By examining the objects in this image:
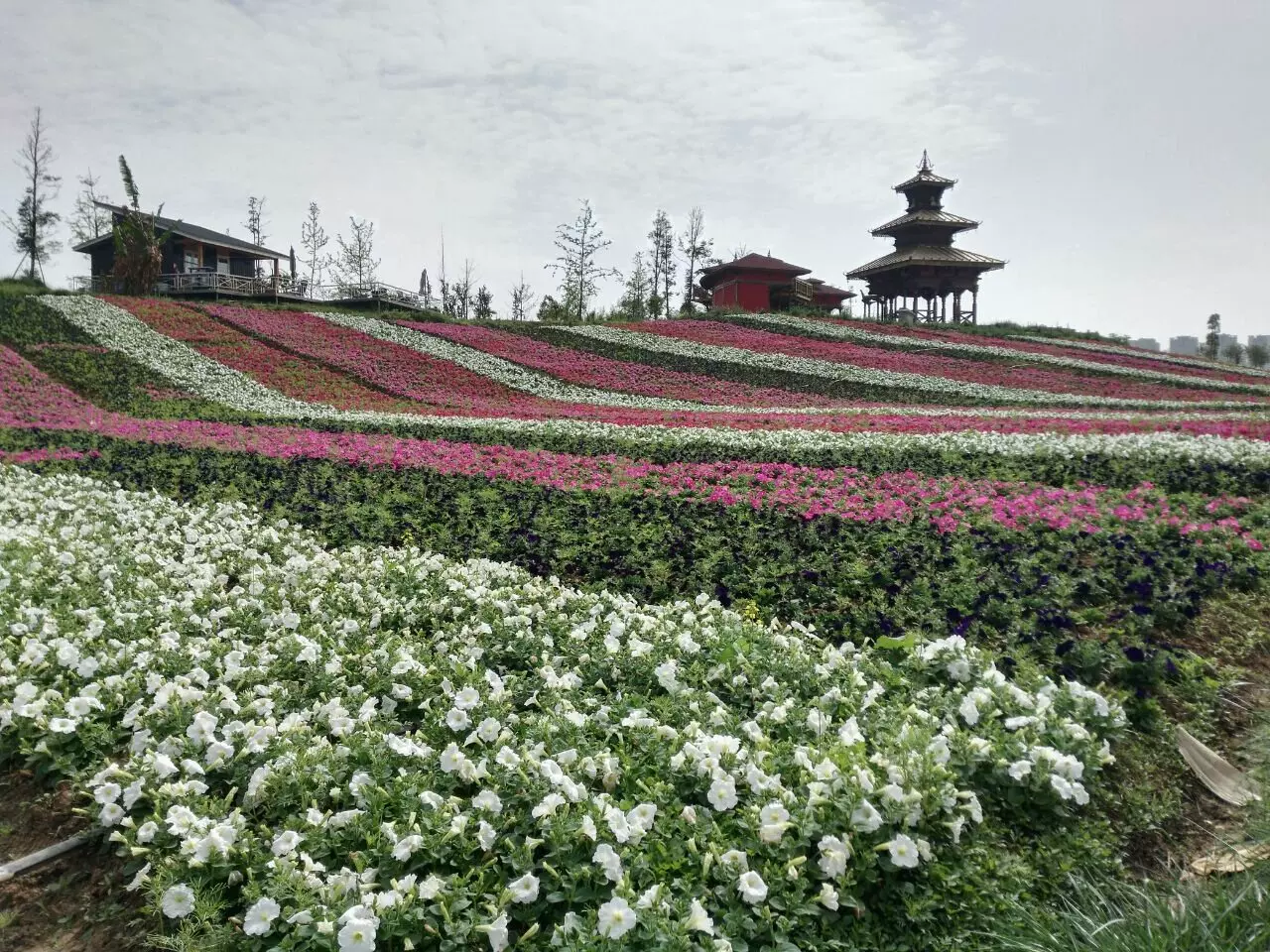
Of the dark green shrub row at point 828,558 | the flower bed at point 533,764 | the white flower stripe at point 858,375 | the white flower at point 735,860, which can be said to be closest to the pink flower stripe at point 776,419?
the white flower stripe at point 858,375

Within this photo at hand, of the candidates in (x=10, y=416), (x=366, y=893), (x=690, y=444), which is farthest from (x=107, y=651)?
(x=10, y=416)

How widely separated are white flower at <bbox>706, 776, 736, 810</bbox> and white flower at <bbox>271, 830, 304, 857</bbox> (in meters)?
1.47

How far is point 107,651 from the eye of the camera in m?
4.18

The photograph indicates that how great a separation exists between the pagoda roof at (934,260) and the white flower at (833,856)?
142ft

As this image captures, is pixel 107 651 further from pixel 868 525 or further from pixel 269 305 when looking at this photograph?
pixel 269 305

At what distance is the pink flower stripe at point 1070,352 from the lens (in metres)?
31.8

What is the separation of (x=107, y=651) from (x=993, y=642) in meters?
5.04

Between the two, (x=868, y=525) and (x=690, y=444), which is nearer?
(x=868, y=525)

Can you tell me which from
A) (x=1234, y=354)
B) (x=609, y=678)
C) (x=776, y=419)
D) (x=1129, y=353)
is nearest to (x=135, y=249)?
(x=776, y=419)

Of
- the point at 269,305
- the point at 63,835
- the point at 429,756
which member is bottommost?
the point at 63,835

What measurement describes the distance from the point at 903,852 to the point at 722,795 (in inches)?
25.2

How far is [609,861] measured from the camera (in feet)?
7.97

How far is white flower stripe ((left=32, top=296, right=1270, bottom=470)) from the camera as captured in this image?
10.8 meters

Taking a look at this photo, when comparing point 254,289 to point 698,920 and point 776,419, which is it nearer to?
point 776,419
